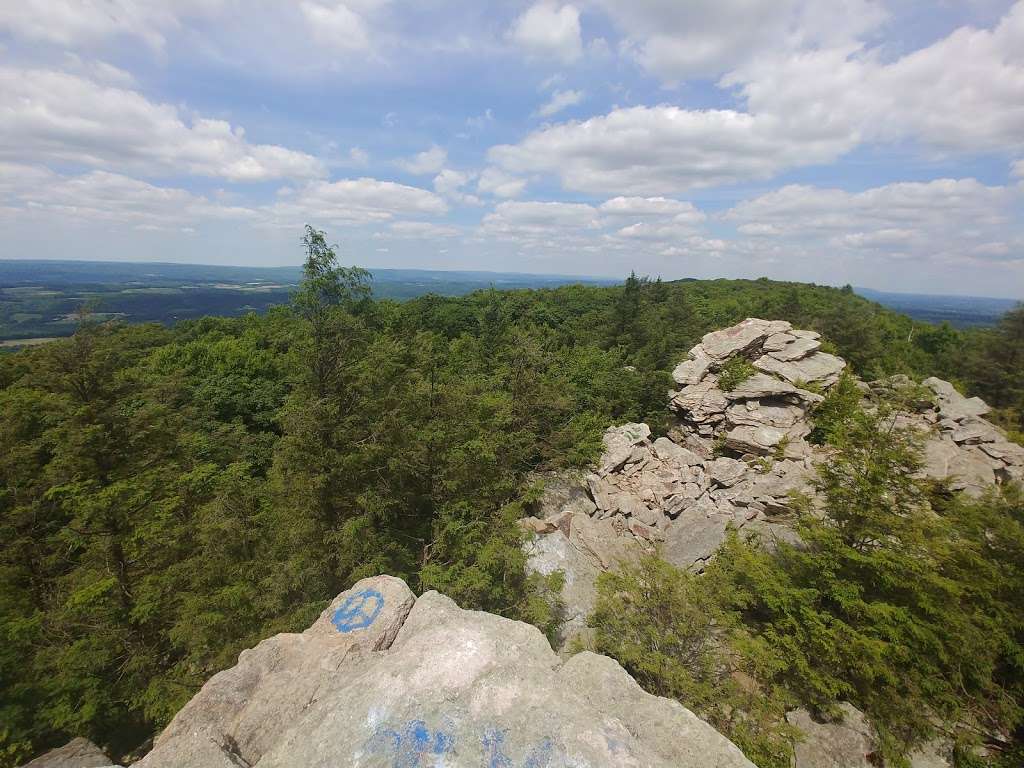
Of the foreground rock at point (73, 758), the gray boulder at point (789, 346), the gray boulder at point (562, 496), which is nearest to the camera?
the foreground rock at point (73, 758)

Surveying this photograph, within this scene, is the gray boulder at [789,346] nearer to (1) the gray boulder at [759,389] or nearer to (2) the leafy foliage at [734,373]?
(2) the leafy foliage at [734,373]

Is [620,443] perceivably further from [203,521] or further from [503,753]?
[503,753]

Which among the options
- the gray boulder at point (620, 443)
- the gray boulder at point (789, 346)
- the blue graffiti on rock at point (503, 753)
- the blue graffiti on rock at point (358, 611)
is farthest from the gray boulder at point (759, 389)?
the blue graffiti on rock at point (503, 753)

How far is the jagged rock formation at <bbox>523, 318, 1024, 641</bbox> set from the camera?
17.9 m

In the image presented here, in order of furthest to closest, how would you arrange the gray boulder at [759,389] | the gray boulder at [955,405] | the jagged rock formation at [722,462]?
the gray boulder at [759,389] < the gray boulder at [955,405] < the jagged rock formation at [722,462]

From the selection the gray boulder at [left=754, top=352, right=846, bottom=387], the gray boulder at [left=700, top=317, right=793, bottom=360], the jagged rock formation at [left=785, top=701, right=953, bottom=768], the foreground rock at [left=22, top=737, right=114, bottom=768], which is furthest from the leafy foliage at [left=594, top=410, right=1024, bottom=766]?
the gray boulder at [left=700, top=317, right=793, bottom=360]

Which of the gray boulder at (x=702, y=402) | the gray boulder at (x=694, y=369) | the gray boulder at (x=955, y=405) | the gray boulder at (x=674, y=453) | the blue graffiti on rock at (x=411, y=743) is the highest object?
the gray boulder at (x=694, y=369)

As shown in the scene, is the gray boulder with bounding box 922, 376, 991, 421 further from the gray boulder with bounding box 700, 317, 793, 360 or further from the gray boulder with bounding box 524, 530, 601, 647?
the gray boulder with bounding box 524, 530, 601, 647

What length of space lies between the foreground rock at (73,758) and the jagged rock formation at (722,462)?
39.7ft

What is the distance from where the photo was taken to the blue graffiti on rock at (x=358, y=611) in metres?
8.70

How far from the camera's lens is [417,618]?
27.5 ft

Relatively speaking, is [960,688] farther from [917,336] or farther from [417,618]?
[917,336]

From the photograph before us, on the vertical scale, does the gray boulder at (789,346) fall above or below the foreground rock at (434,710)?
above

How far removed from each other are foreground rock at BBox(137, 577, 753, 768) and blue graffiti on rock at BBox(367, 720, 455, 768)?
13 millimetres
